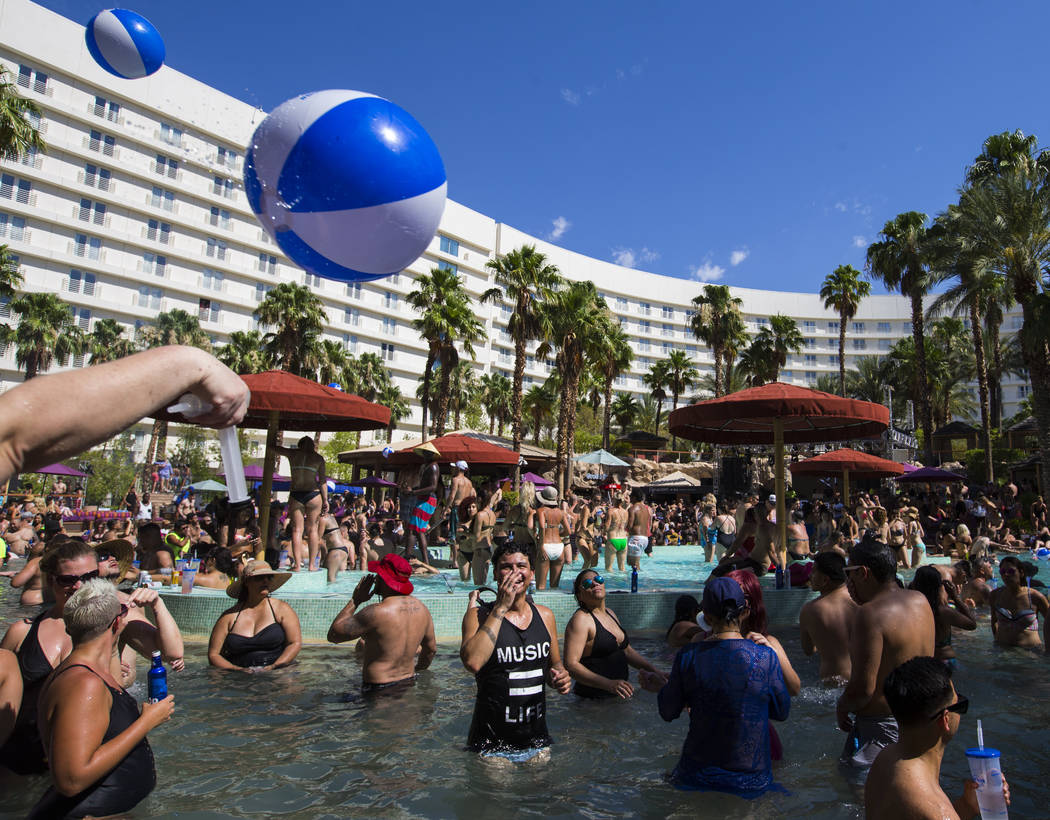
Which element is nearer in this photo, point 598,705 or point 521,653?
point 521,653

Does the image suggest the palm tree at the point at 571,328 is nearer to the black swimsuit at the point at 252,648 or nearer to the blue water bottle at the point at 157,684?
the black swimsuit at the point at 252,648

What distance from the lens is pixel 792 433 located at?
482 inches

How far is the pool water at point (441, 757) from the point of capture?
360cm

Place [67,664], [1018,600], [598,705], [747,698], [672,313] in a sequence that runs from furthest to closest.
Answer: [672,313] → [1018,600] → [598,705] → [747,698] → [67,664]

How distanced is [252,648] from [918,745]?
15.7 ft

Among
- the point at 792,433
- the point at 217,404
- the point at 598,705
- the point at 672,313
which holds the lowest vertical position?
the point at 598,705

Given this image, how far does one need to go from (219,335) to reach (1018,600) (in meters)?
49.4

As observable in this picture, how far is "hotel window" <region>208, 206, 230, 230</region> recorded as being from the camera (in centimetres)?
4812

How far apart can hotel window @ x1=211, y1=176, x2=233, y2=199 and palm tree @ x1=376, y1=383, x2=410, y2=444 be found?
18.1 metres

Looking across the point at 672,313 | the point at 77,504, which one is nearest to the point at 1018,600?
the point at 77,504

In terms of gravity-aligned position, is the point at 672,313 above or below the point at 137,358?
above

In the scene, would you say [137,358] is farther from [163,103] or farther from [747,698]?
[163,103]

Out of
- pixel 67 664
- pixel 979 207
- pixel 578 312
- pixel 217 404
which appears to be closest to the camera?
pixel 217 404

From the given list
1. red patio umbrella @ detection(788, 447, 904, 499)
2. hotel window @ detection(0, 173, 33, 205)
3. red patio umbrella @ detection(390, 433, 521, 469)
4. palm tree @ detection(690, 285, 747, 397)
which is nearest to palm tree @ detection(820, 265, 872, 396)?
palm tree @ detection(690, 285, 747, 397)
